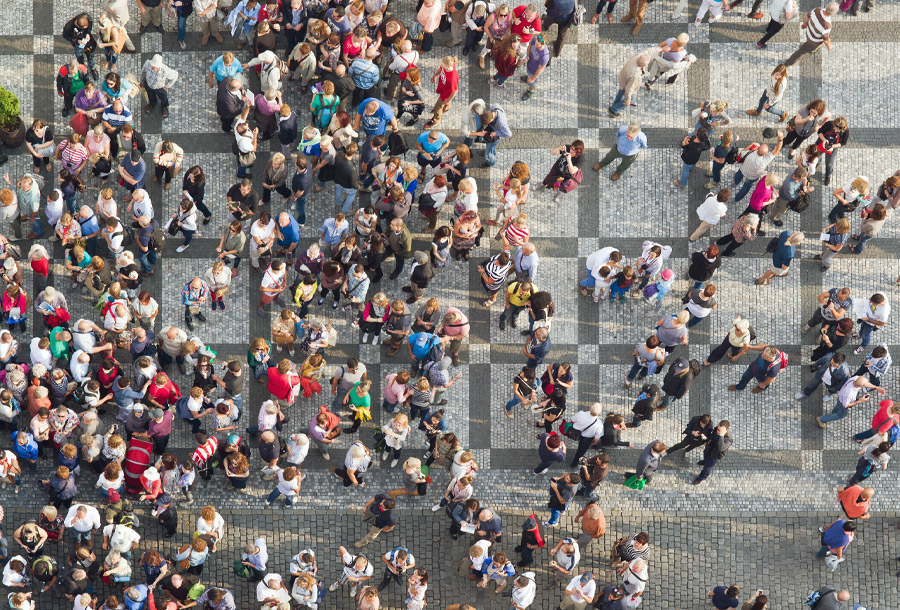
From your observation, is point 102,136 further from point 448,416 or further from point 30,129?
point 448,416

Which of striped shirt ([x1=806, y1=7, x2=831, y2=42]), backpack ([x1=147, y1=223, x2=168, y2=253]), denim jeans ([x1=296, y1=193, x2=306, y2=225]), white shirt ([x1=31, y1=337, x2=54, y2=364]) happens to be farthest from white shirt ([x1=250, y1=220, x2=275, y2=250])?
striped shirt ([x1=806, y1=7, x2=831, y2=42])

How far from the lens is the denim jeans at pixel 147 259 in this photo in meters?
17.8

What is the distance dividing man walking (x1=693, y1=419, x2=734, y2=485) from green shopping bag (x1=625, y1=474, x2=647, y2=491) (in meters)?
1.05

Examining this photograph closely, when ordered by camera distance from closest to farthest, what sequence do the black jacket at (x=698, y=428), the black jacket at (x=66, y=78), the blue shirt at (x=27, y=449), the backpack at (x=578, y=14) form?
the blue shirt at (x=27, y=449), the black jacket at (x=698, y=428), the black jacket at (x=66, y=78), the backpack at (x=578, y=14)

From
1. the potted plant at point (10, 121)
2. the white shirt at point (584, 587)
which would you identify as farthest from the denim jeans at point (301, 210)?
the white shirt at point (584, 587)

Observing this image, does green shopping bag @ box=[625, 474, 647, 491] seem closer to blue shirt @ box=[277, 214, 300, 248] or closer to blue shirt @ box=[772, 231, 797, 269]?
blue shirt @ box=[772, 231, 797, 269]

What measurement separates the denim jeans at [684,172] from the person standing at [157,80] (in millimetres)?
9066

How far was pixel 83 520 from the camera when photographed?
15617 millimetres

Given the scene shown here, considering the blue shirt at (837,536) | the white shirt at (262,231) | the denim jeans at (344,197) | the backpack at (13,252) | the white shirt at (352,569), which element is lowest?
the white shirt at (352,569)

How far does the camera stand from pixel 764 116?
19266mm

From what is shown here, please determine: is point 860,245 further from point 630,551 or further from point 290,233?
point 290,233

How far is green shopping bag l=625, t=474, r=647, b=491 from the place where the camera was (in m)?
16.9

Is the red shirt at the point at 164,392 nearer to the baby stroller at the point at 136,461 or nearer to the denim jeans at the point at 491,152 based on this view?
the baby stroller at the point at 136,461

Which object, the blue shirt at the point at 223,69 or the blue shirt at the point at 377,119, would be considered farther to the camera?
the blue shirt at the point at 223,69
